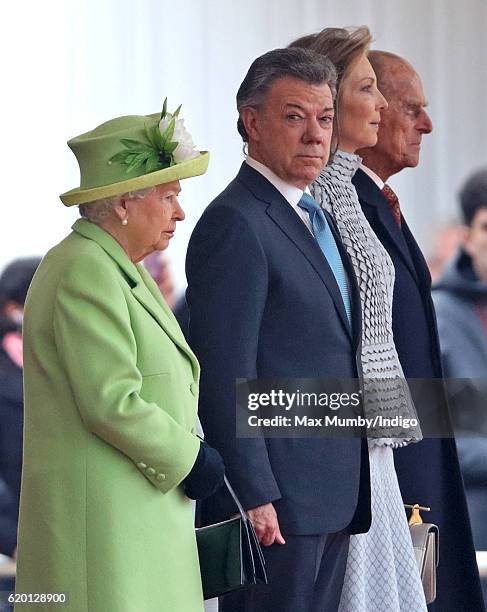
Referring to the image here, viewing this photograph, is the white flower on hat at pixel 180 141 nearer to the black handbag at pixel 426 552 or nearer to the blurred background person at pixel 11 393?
the black handbag at pixel 426 552

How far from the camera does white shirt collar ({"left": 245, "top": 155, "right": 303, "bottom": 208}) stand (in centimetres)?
292

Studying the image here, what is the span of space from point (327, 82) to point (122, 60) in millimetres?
1151

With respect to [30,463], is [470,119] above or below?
above

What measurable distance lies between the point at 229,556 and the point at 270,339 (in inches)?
18.7

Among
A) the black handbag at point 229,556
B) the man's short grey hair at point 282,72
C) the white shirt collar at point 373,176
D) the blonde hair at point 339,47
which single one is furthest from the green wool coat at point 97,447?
the white shirt collar at point 373,176

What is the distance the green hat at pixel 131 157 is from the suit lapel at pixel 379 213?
2.71ft

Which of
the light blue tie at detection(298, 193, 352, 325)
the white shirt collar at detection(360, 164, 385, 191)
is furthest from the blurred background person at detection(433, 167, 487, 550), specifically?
the light blue tie at detection(298, 193, 352, 325)

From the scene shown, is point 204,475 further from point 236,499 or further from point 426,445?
point 426,445

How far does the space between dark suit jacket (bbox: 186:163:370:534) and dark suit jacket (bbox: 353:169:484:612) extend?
0.43 meters

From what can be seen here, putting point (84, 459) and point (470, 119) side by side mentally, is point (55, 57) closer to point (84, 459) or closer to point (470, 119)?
point (470, 119)

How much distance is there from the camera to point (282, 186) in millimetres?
2924

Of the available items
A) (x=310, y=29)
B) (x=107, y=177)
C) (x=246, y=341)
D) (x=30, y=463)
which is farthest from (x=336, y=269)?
(x=310, y=29)

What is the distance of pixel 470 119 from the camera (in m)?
4.14

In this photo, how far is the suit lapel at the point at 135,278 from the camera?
2461 mm
